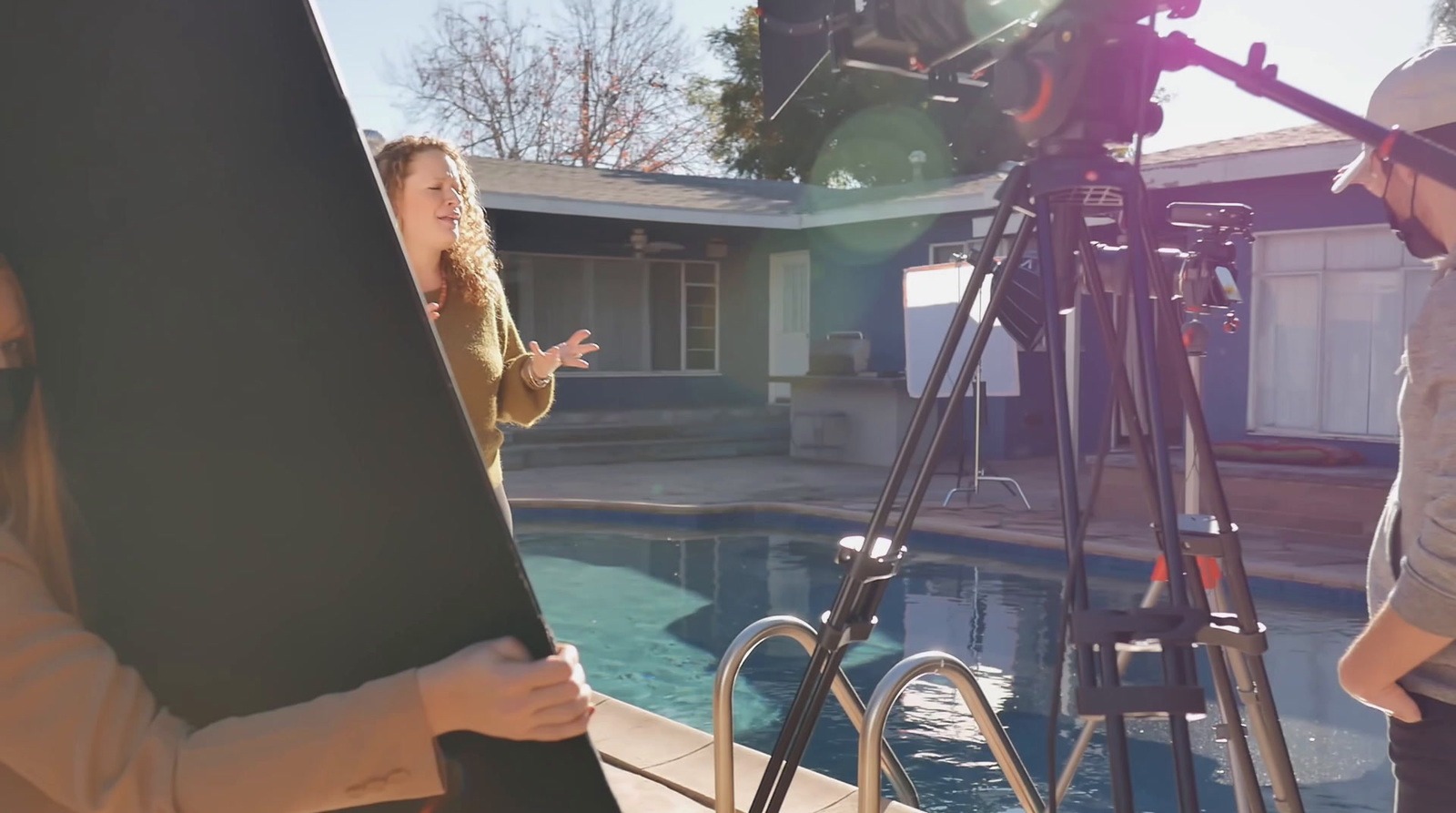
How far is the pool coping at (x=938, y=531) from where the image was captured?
6.81m

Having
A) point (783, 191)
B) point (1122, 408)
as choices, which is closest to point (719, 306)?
point (783, 191)

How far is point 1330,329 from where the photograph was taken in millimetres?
9914

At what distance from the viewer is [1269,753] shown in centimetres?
168

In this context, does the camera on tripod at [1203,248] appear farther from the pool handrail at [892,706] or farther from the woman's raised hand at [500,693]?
the woman's raised hand at [500,693]

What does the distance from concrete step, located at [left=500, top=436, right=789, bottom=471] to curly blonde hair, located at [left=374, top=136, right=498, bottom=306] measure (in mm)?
9634

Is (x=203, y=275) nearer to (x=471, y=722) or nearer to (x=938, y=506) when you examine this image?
(x=471, y=722)

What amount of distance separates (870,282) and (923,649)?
9.06 m

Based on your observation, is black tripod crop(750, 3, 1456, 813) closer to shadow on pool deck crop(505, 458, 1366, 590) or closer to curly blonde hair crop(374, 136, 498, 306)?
curly blonde hair crop(374, 136, 498, 306)

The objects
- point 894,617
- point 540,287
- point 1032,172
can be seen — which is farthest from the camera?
point 540,287

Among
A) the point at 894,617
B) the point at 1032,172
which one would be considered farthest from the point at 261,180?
the point at 894,617

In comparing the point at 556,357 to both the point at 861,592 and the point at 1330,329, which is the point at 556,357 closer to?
the point at 861,592

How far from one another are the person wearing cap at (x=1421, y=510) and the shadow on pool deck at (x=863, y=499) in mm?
5622

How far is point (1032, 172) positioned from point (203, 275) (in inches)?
46.6

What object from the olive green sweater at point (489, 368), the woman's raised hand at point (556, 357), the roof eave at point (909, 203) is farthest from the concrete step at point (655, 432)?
the olive green sweater at point (489, 368)
